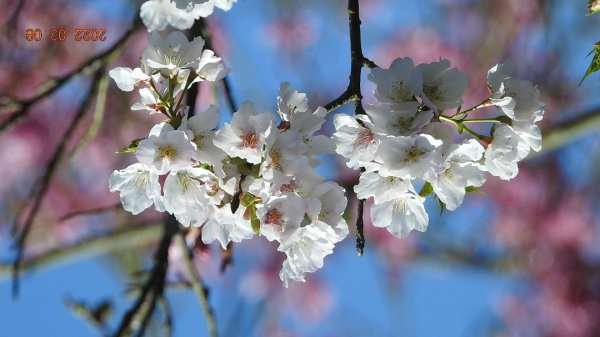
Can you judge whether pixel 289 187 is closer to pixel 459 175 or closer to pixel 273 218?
pixel 273 218

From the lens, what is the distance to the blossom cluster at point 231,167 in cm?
97

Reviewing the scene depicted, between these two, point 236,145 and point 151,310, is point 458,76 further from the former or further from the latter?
point 151,310

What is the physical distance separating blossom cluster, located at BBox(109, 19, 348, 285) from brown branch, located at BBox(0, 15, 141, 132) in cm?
84

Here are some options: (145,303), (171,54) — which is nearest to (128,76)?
(171,54)

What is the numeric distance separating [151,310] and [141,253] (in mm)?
2296

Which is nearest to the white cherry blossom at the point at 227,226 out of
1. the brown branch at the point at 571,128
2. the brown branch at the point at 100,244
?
the brown branch at the point at 100,244

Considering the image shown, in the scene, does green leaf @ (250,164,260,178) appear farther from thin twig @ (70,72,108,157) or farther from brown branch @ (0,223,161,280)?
brown branch @ (0,223,161,280)

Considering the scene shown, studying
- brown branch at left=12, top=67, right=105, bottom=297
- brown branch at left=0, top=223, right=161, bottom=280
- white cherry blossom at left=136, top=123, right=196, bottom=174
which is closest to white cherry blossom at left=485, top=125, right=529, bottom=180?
white cherry blossom at left=136, top=123, right=196, bottom=174

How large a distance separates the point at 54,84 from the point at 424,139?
133 centimetres

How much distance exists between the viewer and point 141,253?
155 inches

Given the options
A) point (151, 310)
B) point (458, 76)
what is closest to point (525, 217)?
point (151, 310)

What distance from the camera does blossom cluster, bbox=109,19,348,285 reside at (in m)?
0.97

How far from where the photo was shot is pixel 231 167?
3.27 feet
